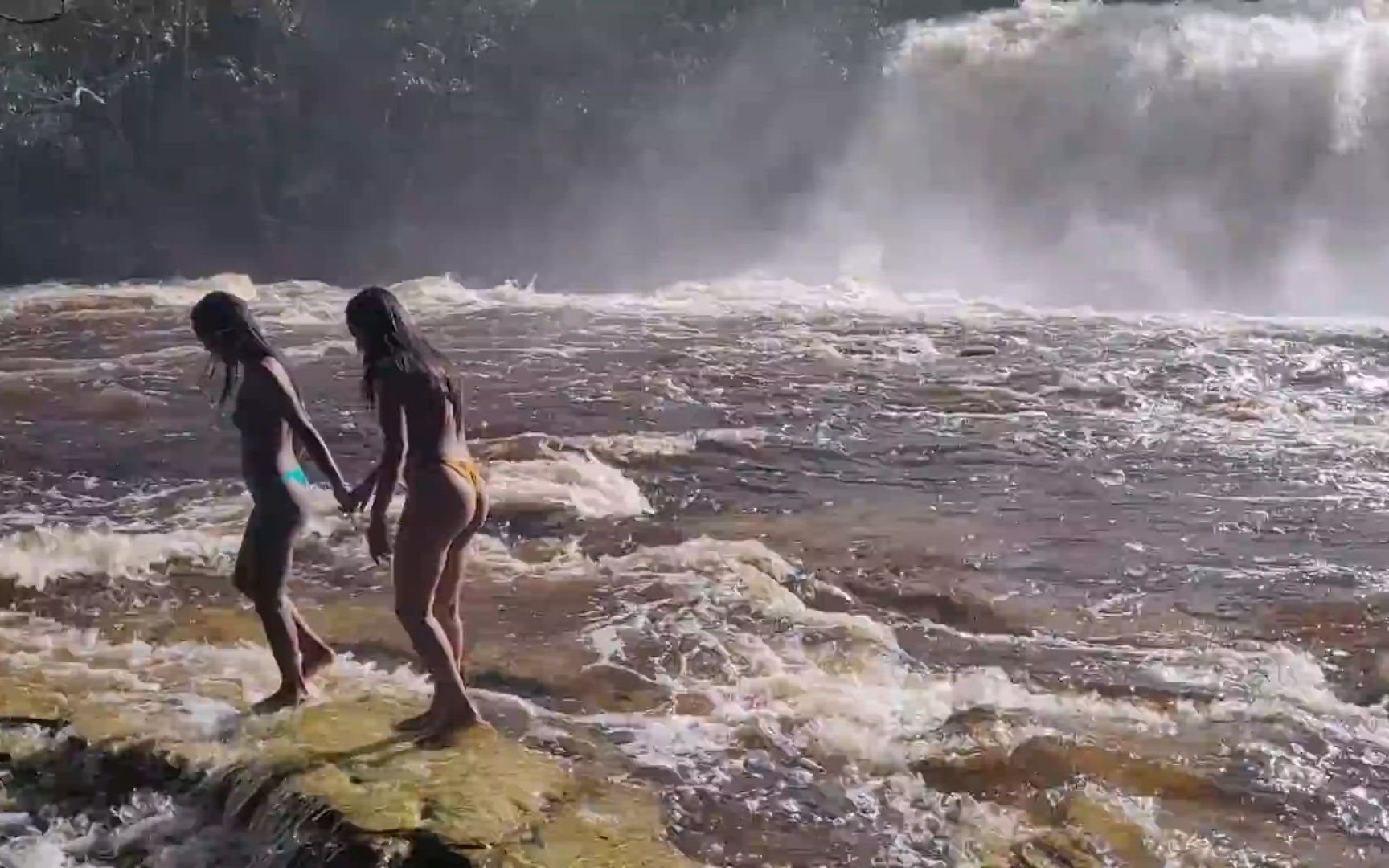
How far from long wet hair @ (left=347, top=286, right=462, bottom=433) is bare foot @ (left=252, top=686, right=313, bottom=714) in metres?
1.31

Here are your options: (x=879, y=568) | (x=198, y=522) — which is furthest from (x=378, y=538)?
(x=198, y=522)

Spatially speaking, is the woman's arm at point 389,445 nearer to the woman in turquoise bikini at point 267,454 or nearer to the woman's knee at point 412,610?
the woman in turquoise bikini at point 267,454

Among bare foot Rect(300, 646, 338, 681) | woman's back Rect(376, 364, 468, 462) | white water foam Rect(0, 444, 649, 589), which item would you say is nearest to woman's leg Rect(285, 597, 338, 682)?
bare foot Rect(300, 646, 338, 681)

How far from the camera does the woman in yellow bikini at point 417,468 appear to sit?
442 centimetres

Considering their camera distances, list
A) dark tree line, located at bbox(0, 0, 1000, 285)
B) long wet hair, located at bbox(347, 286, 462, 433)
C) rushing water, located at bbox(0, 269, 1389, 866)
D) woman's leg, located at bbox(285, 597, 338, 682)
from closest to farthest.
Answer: long wet hair, located at bbox(347, 286, 462, 433) < rushing water, located at bbox(0, 269, 1389, 866) < woman's leg, located at bbox(285, 597, 338, 682) < dark tree line, located at bbox(0, 0, 1000, 285)

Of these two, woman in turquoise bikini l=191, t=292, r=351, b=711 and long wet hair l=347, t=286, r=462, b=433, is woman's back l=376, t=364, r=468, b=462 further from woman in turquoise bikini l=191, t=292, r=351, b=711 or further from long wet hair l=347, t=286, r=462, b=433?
woman in turquoise bikini l=191, t=292, r=351, b=711

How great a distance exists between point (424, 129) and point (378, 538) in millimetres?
30024

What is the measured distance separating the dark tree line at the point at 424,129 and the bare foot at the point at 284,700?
25020 mm

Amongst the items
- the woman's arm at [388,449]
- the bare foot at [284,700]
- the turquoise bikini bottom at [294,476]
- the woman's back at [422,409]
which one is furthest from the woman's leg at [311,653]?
the woman's back at [422,409]

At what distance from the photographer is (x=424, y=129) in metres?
32.9

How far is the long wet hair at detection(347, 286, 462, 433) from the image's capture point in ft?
14.4

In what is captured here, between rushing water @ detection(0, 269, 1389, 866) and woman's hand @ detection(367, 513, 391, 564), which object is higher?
woman's hand @ detection(367, 513, 391, 564)

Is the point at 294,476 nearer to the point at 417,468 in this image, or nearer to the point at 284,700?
the point at 417,468

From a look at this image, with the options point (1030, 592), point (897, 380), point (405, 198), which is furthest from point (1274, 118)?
point (1030, 592)
